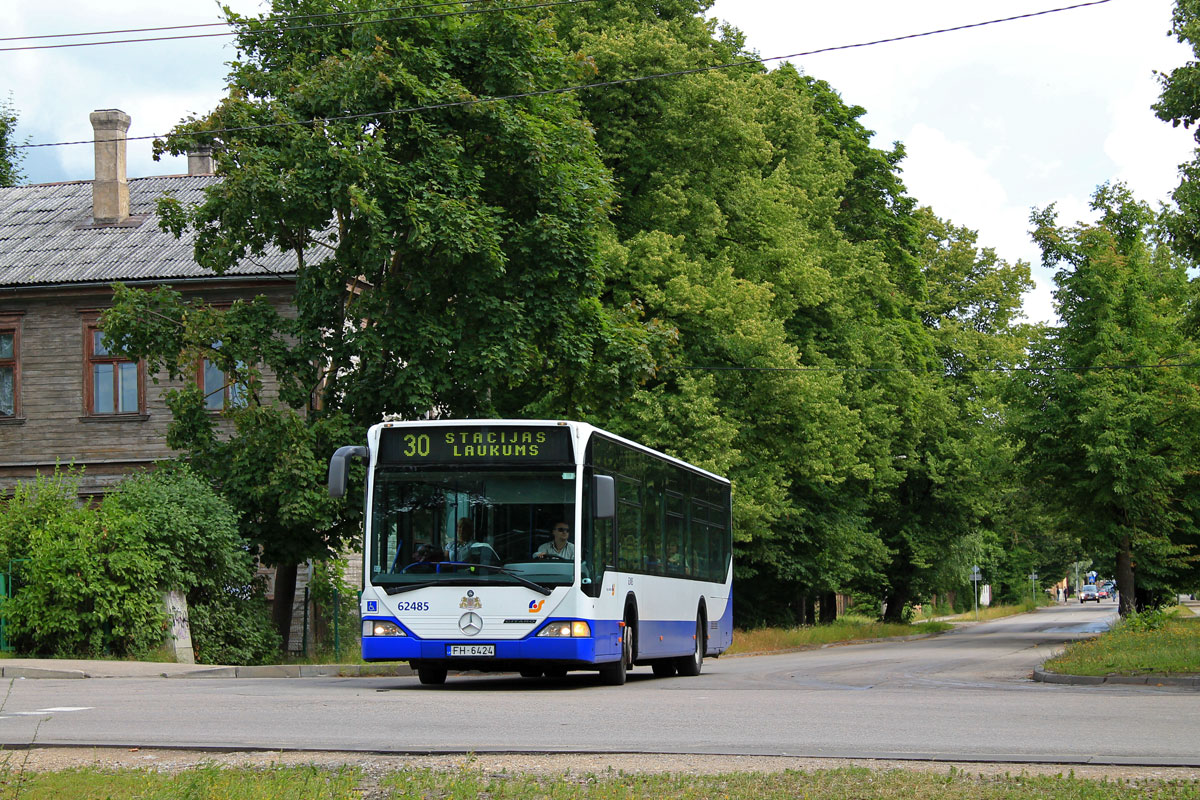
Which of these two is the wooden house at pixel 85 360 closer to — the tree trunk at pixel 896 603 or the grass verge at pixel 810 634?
the grass verge at pixel 810 634

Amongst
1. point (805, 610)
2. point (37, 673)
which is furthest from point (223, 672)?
point (805, 610)

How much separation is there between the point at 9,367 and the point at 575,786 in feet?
103

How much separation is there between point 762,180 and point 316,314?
14651 mm

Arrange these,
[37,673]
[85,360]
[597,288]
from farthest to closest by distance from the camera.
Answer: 1. [85,360]
2. [597,288]
3. [37,673]

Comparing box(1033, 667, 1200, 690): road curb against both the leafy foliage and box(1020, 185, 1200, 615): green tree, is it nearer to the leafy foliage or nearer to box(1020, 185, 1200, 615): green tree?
the leafy foliage

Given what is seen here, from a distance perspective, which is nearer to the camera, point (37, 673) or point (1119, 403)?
point (37, 673)

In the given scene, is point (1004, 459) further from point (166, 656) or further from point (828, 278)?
point (166, 656)

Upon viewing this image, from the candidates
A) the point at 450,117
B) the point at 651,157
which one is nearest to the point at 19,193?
the point at 651,157

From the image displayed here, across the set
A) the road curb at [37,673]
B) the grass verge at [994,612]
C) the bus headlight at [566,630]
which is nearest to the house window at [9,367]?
the road curb at [37,673]

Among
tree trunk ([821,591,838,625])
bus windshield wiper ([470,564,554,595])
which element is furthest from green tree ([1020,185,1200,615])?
bus windshield wiper ([470,564,554,595])

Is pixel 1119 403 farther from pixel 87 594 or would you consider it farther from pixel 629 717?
pixel 629 717

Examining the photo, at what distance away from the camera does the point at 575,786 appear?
770 cm

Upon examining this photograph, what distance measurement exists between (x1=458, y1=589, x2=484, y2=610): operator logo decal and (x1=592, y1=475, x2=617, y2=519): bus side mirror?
1.60 meters

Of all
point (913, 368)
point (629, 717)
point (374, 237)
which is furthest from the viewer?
point (913, 368)
